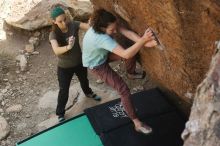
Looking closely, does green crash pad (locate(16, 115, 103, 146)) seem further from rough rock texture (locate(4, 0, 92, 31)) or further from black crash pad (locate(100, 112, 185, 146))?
rough rock texture (locate(4, 0, 92, 31))

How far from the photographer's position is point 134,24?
19.8ft

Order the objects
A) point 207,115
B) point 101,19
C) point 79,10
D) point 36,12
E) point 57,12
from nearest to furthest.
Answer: point 207,115 → point 101,19 → point 57,12 → point 79,10 → point 36,12

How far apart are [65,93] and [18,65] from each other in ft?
6.76

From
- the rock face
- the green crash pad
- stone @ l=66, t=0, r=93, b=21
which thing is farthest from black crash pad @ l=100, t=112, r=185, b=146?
stone @ l=66, t=0, r=93, b=21

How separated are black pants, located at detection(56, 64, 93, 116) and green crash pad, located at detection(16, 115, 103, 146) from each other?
16.1 inches

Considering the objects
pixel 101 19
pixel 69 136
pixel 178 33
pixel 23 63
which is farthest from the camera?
pixel 23 63

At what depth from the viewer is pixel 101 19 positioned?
5742mm

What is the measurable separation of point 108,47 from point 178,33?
39.8 inches

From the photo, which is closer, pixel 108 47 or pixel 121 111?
pixel 108 47

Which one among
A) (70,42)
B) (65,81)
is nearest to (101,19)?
(70,42)

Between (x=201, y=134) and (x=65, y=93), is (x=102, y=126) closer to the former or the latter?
(x=65, y=93)

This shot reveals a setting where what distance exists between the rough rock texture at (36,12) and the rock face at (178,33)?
9.74 feet

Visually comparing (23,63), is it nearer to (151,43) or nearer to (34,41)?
(34,41)

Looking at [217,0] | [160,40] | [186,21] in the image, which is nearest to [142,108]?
[160,40]
